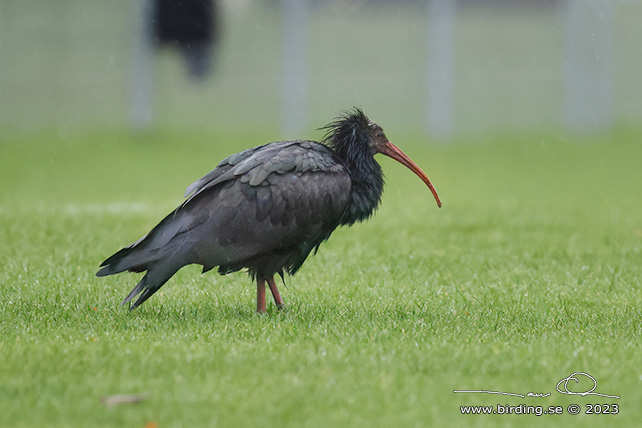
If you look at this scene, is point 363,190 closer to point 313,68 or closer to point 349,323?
point 349,323

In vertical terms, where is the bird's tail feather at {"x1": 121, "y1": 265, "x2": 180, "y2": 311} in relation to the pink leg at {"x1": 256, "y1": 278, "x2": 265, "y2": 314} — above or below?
above

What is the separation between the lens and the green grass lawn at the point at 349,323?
4910 mm

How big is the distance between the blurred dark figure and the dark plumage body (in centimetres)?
1359

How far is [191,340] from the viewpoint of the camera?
6.09 metres

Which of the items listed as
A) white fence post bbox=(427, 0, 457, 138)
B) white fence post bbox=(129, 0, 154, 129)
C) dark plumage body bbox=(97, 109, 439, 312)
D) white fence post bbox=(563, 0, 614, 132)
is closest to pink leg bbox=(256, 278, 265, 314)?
dark plumage body bbox=(97, 109, 439, 312)

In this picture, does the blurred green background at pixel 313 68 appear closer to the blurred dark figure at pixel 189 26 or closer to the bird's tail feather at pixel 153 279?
the blurred dark figure at pixel 189 26

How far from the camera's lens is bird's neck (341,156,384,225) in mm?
7301

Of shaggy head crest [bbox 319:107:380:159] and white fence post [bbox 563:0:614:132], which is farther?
white fence post [bbox 563:0:614:132]

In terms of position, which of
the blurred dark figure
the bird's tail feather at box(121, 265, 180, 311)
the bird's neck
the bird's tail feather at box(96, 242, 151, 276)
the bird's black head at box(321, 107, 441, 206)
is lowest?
the bird's tail feather at box(121, 265, 180, 311)

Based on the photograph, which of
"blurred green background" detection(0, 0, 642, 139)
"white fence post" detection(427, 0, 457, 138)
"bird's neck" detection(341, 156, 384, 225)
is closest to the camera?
"bird's neck" detection(341, 156, 384, 225)

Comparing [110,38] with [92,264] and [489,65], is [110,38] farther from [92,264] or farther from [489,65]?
[92,264]

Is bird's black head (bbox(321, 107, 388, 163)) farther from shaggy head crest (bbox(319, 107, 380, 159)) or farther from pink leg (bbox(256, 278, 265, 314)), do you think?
pink leg (bbox(256, 278, 265, 314))

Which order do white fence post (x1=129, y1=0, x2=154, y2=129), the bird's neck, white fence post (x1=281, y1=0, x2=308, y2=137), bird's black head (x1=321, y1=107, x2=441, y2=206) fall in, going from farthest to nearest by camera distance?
white fence post (x1=281, y1=0, x2=308, y2=137)
white fence post (x1=129, y1=0, x2=154, y2=129)
bird's black head (x1=321, y1=107, x2=441, y2=206)
the bird's neck

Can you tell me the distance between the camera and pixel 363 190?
7375 millimetres
